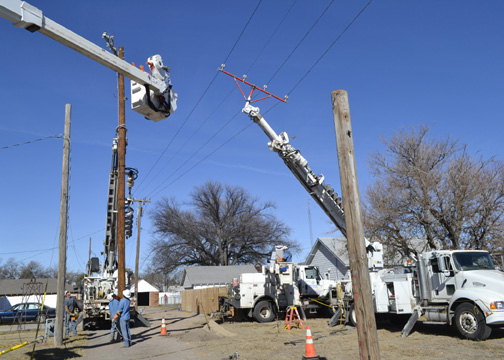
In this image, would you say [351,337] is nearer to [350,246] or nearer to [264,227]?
[350,246]

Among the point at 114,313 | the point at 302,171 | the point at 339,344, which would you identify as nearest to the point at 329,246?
the point at 302,171

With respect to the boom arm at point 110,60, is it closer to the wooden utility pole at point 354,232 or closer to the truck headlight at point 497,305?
the wooden utility pole at point 354,232

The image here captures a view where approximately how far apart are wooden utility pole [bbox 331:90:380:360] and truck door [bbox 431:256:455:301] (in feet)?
25.4

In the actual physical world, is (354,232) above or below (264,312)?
above

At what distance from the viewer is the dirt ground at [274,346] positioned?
32.3 ft

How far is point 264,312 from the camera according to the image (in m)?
18.9

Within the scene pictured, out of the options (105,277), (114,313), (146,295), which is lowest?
(146,295)

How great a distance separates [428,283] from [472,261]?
140 centimetres

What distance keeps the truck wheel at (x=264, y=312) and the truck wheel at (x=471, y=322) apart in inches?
351

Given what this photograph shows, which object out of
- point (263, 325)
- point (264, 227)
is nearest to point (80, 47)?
point (263, 325)

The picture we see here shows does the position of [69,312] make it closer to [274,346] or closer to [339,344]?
[274,346]

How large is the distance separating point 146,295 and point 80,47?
183ft

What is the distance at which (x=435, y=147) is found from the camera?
21.6m

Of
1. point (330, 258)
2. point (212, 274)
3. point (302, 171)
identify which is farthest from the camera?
point (212, 274)
